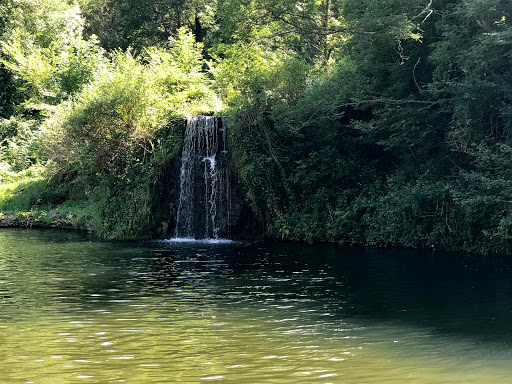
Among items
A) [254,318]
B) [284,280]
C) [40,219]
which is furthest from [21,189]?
[254,318]

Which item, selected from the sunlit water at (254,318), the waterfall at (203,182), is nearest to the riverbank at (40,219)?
the waterfall at (203,182)

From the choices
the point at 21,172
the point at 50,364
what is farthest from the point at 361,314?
the point at 21,172

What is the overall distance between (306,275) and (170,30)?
31.1 metres

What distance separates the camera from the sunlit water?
7941mm

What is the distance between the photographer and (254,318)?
35.1 feet

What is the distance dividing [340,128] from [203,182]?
16.4 feet

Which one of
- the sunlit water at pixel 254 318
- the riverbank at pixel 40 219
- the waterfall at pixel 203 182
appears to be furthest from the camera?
the riverbank at pixel 40 219

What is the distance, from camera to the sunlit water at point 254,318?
794 cm

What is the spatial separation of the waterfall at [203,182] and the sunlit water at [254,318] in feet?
15.7

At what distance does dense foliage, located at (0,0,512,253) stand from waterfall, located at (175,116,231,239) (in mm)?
549

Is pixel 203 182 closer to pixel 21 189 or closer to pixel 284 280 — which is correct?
pixel 284 280

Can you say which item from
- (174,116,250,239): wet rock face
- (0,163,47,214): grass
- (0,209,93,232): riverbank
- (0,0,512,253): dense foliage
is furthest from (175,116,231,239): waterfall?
(0,163,47,214): grass

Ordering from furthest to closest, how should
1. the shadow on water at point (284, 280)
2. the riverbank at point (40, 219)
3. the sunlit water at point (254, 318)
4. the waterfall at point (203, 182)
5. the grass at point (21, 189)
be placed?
the grass at point (21, 189)
the riverbank at point (40, 219)
the waterfall at point (203, 182)
the shadow on water at point (284, 280)
the sunlit water at point (254, 318)

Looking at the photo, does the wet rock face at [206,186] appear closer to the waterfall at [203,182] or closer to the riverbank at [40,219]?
the waterfall at [203,182]
